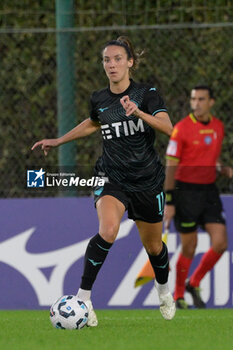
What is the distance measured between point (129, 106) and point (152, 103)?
2.09 feet

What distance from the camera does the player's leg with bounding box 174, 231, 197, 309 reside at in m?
10.2

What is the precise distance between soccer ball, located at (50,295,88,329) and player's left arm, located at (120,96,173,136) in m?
1.32

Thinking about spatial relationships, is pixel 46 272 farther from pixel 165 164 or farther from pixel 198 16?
pixel 198 16

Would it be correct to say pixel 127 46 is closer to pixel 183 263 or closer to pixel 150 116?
pixel 150 116

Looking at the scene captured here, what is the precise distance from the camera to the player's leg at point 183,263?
1020cm

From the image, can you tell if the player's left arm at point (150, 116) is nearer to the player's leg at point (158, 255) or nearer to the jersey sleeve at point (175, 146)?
the player's leg at point (158, 255)

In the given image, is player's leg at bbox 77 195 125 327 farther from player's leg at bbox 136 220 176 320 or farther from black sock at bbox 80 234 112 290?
player's leg at bbox 136 220 176 320

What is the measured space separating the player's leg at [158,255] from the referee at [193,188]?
6.12ft

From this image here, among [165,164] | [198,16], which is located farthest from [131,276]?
[198,16]

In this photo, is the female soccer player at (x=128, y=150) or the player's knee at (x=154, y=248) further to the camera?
the player's knee at (x=154, y=248)

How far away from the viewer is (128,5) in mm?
11578

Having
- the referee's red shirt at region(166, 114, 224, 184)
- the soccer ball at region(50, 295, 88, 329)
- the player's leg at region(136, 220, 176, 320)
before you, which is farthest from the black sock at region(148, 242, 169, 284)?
the referee's red shirt at region(166, 114, 224, 184)

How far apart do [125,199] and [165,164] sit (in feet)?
10.1

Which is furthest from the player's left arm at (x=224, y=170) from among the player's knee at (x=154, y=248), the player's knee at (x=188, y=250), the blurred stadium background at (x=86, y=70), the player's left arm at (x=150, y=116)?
the player's left arm at (x=150, y=116)
